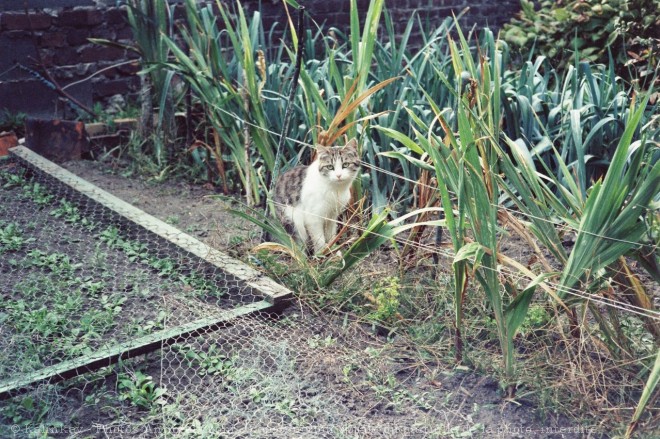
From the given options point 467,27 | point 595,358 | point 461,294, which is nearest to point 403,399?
point 461,294

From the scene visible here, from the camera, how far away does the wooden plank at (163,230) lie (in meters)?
3.06

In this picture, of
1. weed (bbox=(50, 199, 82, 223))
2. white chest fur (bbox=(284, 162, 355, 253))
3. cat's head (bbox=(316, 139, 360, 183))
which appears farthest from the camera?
weed (bbox=(50, 199, 82, 223))

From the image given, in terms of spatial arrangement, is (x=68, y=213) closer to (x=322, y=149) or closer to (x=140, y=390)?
(x=322, y=149)

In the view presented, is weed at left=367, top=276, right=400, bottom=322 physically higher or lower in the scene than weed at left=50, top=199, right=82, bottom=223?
higher

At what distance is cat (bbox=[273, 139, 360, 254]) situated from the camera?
3.25 metres

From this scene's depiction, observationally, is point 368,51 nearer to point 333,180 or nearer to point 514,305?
point 333,180

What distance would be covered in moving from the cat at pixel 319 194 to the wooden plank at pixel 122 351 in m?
0.56

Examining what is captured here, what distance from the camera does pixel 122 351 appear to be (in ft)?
8.32

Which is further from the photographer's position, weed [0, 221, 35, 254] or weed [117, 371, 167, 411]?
weed [0, 221, 35, 254]

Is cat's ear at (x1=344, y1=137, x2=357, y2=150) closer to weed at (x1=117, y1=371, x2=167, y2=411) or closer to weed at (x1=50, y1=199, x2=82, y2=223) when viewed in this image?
weed at (x1=117, y1=371, x2=167, y2=411)

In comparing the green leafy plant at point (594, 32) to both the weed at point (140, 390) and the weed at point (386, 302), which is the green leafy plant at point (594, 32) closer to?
the weed at point (386, 302)

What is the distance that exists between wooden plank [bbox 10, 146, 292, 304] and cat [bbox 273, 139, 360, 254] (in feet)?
1.05

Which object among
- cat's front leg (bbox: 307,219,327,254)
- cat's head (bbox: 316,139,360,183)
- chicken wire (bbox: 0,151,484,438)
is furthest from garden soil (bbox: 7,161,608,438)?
cat's head (bbox: 316,139,360,183)

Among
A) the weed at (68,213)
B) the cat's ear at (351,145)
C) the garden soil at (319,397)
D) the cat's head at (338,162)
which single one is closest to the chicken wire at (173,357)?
the garden soil at (319,397)
